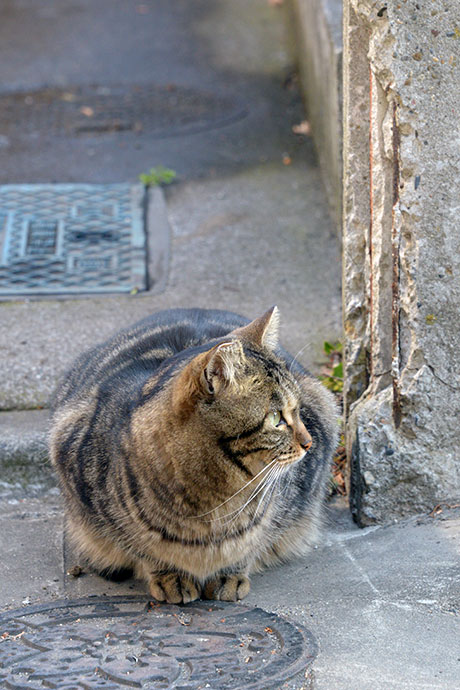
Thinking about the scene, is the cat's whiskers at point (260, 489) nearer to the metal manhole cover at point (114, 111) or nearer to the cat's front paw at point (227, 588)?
the cat's front paw at point (227, 588)

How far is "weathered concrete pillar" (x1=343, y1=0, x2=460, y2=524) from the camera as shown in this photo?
280 cm

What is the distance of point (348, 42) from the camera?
10.2ft

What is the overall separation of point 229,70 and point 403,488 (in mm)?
4972

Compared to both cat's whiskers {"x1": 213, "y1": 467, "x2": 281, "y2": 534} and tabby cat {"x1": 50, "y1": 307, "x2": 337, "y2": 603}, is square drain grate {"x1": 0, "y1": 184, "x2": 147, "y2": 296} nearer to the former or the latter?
tabby cat {"x1": 50, "y1": 307, "x2": 337, "y2": 603}

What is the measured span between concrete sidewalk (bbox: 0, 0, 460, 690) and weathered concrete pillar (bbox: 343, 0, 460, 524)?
242mm

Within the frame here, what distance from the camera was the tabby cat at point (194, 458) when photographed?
257 centimetres

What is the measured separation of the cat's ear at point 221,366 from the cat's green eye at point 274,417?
176 mm

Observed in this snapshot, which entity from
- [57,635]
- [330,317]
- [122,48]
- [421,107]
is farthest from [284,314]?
[122,48]

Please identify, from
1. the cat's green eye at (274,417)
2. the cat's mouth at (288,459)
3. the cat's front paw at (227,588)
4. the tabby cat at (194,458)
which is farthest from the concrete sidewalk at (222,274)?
the cat's green eye at (274,417)

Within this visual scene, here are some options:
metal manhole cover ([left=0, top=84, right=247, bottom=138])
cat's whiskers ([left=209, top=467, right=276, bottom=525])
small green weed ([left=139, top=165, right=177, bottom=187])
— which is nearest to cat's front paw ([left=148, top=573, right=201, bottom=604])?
cat's whiskers ([left=209, top=467, right=276, bottom=525])

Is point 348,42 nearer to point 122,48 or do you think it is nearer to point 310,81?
point 310,81

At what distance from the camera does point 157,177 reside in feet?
19.3

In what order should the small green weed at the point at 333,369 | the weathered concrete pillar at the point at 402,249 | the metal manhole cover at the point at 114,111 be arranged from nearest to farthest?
the weathered concrete pillar at the point at 402,249, the small green weed at the point at 333,369, the metal manhole cover at the point at 114,111

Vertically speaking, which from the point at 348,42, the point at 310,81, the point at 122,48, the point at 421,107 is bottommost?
the point at 421,107
